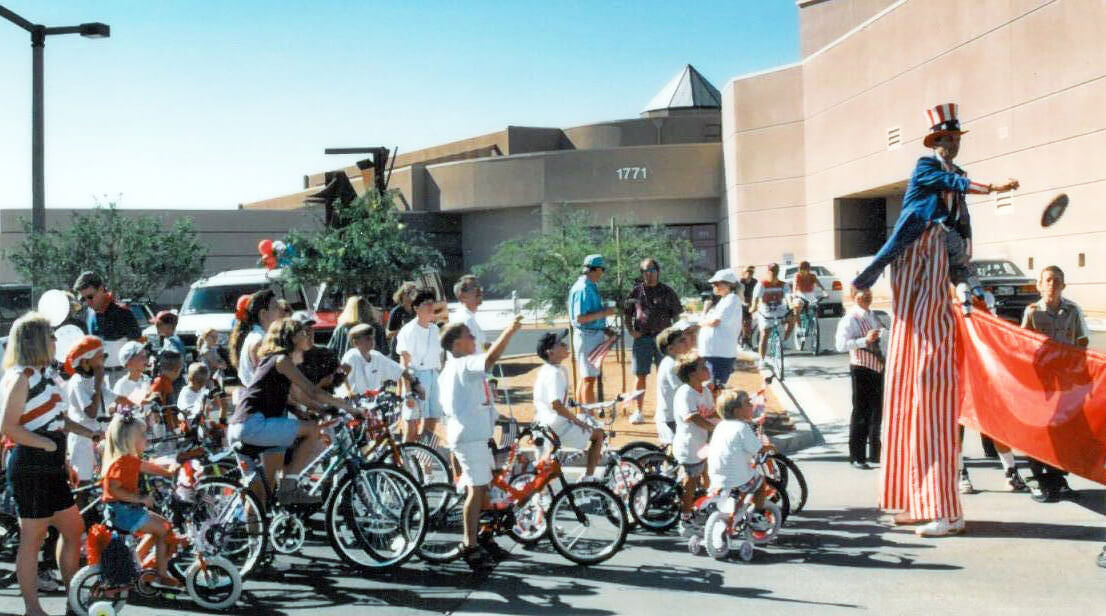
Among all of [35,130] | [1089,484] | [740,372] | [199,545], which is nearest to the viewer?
[199,545]

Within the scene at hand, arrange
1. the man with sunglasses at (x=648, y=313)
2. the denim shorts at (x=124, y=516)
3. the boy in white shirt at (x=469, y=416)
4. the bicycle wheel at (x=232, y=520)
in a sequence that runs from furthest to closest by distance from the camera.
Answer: the man with sunglasses at (x=648, y=313) < the boy in white shirt at (x=469, y=416) < the bicycle wheel at (x=232, y=520) < the denim shorts at (x=124, y=516)

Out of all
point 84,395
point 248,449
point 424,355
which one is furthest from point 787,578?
point 84,395

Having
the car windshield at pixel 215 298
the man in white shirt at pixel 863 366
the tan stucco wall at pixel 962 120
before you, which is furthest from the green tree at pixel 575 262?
the tan stucco wall at pixel 962 120

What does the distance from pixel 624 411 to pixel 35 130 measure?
7940 mm

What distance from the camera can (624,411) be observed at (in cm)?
1454

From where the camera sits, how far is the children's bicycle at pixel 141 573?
612cm

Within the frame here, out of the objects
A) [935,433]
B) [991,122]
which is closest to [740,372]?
[935,433]

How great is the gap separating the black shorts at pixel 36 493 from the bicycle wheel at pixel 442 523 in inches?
92.5

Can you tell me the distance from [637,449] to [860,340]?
107 inches

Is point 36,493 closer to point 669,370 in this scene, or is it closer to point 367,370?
point 367,370

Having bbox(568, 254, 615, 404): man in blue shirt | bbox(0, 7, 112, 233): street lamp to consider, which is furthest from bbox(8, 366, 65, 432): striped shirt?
bbox(0, 7, 112, 233): street lamp

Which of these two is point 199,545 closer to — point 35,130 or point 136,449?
point 136,449

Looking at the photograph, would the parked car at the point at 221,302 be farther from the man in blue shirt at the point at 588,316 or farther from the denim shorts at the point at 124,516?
the denim shorts at the point at 124,516

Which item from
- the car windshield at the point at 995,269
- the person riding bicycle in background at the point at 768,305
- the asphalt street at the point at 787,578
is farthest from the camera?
the car windshield at the point at 995,269
